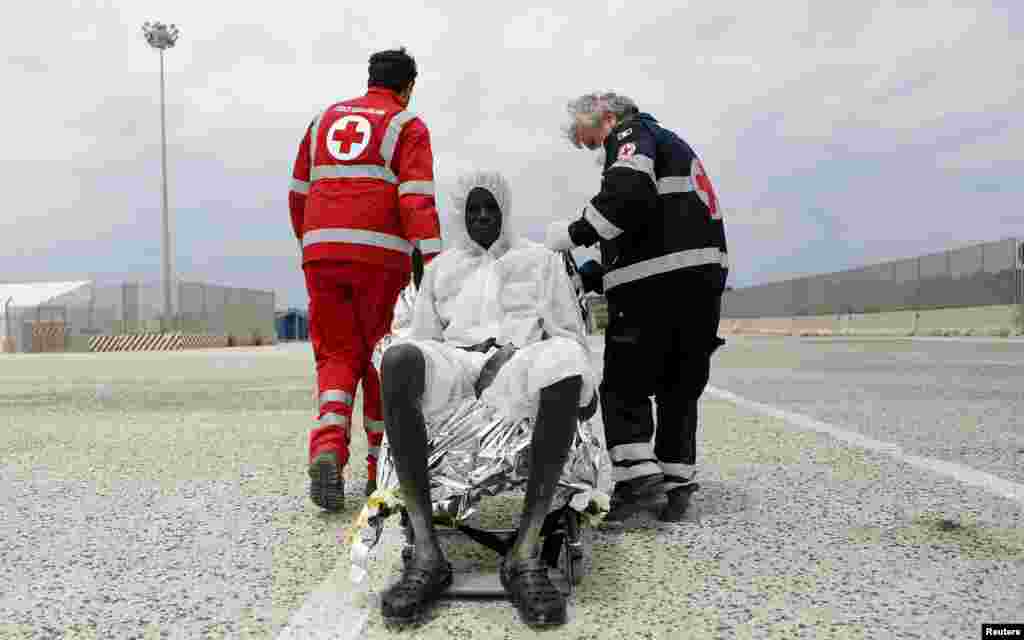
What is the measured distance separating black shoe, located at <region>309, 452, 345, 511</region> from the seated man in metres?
0.99

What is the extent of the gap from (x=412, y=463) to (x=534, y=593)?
0.52 m

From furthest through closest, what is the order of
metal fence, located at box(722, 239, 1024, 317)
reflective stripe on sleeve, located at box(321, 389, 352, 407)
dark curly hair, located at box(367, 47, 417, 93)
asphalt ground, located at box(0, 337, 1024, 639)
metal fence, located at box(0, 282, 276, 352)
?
metal fence, located at box(0, 282, 276, 352)
metal fence, located at box(722, 239, 1024, 317)
dark curly hair, located at box(367, 47, 417, 93)
reflective stripe on sleeve, located at box(321, 389, 352, 407)
asphalt ground, located at box(0, 337, 1024, 639)

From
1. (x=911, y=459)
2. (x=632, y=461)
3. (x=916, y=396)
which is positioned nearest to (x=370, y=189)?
(x=632, y=461)

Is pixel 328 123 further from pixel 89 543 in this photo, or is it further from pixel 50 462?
pixel 50 462

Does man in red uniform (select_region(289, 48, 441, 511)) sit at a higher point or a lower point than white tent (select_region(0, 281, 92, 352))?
higher

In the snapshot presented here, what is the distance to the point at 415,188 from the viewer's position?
399cm

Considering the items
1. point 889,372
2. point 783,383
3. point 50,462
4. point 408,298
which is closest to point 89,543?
point 408,298

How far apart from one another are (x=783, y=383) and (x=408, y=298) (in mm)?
8325

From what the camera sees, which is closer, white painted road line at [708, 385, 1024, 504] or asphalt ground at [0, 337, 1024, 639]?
asphalt ground at [0, 337, 1024, 639]

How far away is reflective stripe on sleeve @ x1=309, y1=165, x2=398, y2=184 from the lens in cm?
404

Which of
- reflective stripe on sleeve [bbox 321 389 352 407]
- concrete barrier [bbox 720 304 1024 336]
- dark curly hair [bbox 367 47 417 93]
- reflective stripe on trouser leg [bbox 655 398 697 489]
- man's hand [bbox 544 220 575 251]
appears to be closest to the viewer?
man's hand [bbox 544 220 575 251]

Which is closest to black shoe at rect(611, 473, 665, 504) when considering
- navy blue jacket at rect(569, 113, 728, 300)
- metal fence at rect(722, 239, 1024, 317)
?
navy blue jacket at rect(569, 113, 728, 300)

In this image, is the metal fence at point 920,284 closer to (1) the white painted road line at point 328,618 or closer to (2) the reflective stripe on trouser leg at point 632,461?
(2) the reflective stripe on trouser leg at point 632,461

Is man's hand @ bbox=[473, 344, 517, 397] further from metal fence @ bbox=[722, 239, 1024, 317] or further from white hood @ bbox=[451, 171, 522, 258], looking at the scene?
metal fence @ bbox=[722, 239, 1024, 317]
